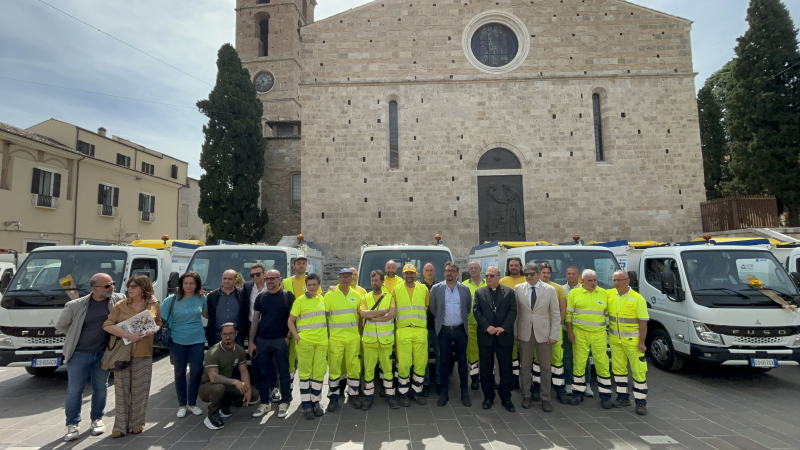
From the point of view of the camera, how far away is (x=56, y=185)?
18047mm

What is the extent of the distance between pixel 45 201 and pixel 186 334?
18.1 m

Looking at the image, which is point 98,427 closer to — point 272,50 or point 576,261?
point 576,261

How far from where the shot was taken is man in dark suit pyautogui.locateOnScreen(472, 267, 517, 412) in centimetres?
487

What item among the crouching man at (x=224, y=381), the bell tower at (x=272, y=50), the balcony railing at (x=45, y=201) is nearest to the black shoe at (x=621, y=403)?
the crouching man at (x=224, y=381)

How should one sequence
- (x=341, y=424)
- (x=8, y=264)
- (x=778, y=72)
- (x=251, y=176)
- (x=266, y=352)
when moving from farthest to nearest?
(x=251, y=176) → (x=778, y=72) → (x=8, y=264) → (x=266, y=352) → (x=341, y=424)

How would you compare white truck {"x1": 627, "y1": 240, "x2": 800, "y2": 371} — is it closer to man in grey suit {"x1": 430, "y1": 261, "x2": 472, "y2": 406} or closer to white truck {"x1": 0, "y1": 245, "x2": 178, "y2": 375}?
man in grey suit {"x1": 430, "y1": 261, "x2": 472, "y2": 406}

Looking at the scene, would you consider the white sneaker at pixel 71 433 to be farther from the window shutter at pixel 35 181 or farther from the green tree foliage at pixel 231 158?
the window shutter at pixel 35 181

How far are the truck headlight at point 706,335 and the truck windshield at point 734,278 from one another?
318mm

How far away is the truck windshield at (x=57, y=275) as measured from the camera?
577 centimetres

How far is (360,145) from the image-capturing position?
55.4 ft

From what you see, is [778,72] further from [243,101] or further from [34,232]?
[34,232]

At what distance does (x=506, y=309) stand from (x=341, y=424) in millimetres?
2297

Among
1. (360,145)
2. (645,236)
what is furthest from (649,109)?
(360,145)

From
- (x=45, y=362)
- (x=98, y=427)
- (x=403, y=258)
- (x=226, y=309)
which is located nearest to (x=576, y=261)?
(x=403, y=258)
